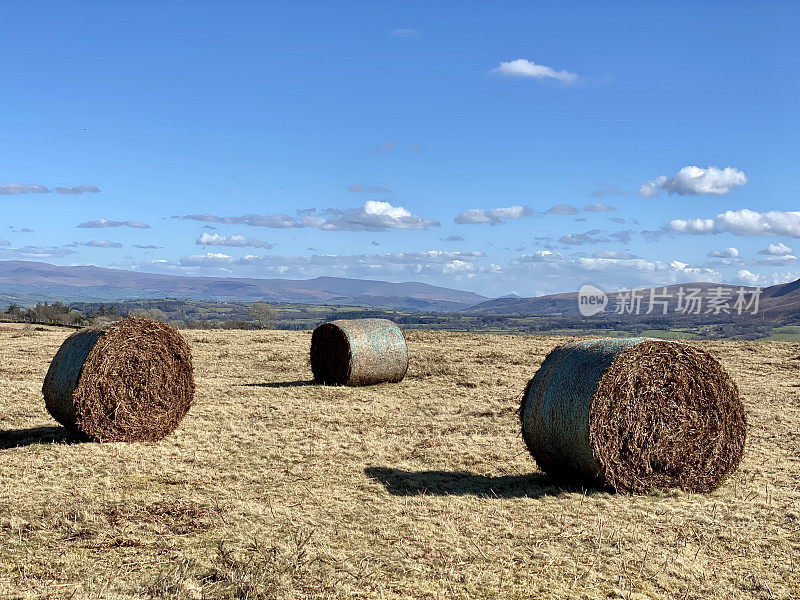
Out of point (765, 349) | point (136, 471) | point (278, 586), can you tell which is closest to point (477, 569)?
point (278, 586)

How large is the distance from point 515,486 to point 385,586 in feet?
14.0

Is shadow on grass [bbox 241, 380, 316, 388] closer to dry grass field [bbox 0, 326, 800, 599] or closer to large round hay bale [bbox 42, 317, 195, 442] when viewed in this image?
dry grass field [bbox 0, 326, 800, 599]

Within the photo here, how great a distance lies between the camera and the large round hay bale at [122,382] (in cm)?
1261

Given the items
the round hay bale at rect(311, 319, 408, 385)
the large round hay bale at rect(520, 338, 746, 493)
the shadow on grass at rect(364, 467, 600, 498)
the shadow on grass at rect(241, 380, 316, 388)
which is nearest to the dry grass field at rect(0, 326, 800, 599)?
the shadow on grass at rect(364, 467, 600, 498)

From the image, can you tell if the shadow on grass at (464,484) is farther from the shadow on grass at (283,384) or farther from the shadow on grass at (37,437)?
the shadow on grass at (283,384)

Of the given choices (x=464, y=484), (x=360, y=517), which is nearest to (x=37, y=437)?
(x=360, y=517)

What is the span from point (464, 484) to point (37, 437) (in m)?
8.23

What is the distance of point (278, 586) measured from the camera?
6.14 m

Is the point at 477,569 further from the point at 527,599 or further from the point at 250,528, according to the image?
the point at 250,528

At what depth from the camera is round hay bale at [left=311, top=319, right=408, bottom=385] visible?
1989cm

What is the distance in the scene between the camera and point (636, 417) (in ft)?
32.0

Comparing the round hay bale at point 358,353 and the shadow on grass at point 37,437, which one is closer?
the shadow on grass at point 37,437

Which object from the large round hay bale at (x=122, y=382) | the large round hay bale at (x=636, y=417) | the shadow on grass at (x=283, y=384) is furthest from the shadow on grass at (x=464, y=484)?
the shadow on grass at (x=283, y=384)

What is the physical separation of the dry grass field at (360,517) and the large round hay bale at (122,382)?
1.74 ft
